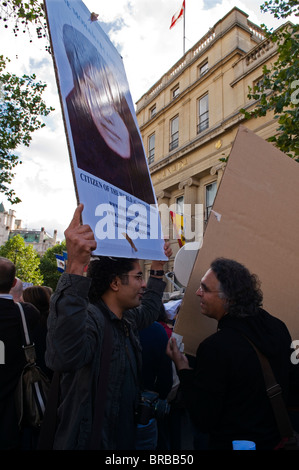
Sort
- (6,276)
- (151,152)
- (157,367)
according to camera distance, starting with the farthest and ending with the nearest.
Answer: (151,152) → (157,367) → (6,276)

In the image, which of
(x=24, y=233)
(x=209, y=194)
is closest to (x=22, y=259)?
(x=209, y=194)

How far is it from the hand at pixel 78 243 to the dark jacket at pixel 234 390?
2.67 feet

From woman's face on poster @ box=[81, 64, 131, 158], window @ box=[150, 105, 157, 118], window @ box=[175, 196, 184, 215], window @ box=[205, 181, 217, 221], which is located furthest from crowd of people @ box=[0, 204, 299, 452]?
window @ box=[150, 105, 157, 118]

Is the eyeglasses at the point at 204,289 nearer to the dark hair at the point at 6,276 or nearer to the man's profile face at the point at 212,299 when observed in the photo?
the man's profile face at the point at 212,299

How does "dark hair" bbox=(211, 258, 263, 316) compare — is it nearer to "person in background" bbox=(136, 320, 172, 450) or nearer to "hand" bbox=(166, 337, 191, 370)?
"hand" bbox=(166, 337, 191, 370)

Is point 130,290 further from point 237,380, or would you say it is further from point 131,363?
point 237,380

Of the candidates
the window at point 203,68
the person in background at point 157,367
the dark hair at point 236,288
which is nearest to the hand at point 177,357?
the dark hair at point 236,288

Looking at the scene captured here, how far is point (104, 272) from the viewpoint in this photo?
175cm

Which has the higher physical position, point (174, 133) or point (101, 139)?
point (174, 133)

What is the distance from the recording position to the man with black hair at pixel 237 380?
A: 1491mm

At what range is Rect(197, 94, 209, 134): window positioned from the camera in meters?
16.3

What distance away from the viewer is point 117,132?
1728 mm

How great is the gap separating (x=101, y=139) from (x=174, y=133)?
18218mm
